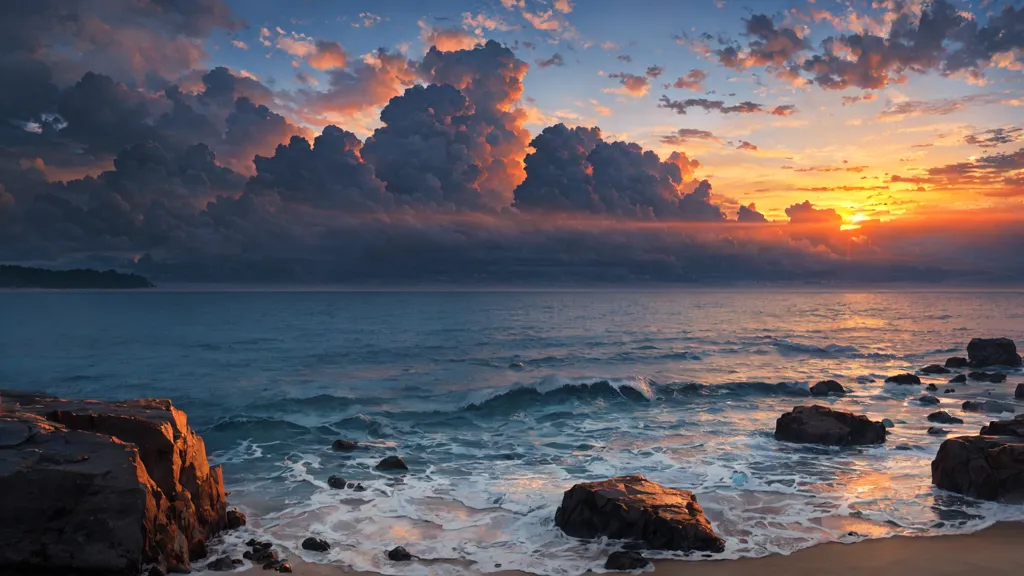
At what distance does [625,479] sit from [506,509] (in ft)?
9.41

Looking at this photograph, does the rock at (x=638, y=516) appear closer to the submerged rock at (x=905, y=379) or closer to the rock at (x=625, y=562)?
the rock at (x=625, y=562)

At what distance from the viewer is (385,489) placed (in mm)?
15266

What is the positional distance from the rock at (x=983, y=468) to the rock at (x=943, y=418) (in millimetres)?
9897

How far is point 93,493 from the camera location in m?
8.66

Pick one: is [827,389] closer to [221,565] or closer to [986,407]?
[986,407]

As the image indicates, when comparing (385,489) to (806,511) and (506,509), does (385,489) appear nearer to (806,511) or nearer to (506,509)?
A: (506,509)

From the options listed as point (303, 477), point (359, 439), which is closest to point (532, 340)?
point (359, 439)

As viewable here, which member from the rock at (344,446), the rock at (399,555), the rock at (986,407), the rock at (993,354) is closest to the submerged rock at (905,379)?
the rock at (986,407)

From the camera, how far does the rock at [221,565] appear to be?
10.0 m

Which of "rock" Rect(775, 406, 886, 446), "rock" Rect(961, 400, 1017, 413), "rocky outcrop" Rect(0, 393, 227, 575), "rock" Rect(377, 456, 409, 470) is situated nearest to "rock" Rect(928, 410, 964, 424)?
"rock" Rect(961, 400, 1017, 413)

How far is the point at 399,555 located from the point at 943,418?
22.2 meters

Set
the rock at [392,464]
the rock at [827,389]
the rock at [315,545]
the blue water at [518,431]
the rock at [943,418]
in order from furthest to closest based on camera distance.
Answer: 1. the rock at [827,389]
2. the rock at [943,418]
3. the rock at [392,464]
4. the blue water at [518,431]
5. the rock at [315,545]

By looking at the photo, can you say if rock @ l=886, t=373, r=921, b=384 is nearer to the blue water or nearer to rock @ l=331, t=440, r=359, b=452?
the blue water

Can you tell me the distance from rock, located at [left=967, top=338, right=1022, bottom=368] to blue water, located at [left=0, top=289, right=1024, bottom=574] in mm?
4447
